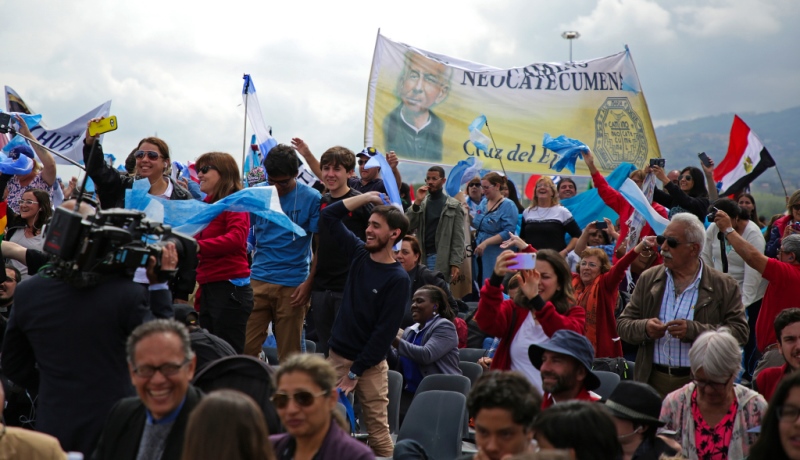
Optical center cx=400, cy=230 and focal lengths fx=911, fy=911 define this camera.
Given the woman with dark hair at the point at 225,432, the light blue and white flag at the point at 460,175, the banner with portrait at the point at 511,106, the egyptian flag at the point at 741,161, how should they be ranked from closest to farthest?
the woman with dark hair at the point at 225,432 < the light blue and white flag at the point at 460,175 < the egyptian flag at the point at 741,161 < the banner with portrait at the point at 511,106

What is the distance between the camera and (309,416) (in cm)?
361

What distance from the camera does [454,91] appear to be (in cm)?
1402

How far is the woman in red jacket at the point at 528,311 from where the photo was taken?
211 inches

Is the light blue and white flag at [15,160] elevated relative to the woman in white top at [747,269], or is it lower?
elevated

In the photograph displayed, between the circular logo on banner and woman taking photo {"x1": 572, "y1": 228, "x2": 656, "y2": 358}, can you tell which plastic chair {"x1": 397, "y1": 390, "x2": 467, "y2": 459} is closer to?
woman taking photo {"x1": 572, "y1": 228, "x2": 656, "y2": 358}

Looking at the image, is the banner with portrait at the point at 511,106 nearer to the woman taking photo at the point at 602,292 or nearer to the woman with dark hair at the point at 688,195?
the woman with dark hair at the point at 688,195

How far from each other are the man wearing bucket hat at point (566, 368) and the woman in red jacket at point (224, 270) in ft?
8.38

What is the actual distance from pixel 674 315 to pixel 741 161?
7.63 meters

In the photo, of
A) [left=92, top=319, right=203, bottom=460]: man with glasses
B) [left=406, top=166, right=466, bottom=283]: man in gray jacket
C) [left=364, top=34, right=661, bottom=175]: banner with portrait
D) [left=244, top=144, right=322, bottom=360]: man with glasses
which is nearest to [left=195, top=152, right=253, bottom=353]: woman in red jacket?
[left=244, top=144, right=322, bottom=360]: man with glasses

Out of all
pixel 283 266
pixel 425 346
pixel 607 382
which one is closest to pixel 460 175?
pixel 425 346

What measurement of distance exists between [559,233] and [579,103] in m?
4.10

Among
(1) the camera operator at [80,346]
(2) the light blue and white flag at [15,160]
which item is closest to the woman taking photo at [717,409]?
(1) the camera operator at [80,346]

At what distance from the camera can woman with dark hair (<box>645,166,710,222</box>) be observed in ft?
31.8

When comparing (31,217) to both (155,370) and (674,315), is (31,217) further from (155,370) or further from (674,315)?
(674,315)
